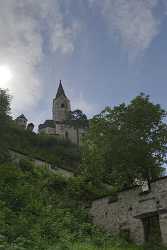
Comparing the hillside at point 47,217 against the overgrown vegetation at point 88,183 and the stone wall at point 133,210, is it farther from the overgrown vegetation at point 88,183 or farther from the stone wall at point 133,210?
the stone wall at point 133,210

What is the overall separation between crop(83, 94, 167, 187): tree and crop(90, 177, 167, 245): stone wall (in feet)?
5.80

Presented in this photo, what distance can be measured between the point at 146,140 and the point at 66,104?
230 ft

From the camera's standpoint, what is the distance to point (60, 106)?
9019 cm

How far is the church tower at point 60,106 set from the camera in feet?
290

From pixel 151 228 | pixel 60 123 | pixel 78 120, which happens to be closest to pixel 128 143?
pixel 151 228

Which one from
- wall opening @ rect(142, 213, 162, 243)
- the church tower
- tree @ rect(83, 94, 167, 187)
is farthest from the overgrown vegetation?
the church tower

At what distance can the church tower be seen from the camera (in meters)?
88.3

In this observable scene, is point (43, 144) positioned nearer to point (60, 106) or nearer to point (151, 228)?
point (60, 106)

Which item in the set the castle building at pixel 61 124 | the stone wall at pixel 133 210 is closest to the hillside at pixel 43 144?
the castle building at pixel 61 124

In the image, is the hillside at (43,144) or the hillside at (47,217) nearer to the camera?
the hillside at (47,217)

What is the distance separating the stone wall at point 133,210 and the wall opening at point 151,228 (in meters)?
0.16

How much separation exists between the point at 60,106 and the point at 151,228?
7267cm

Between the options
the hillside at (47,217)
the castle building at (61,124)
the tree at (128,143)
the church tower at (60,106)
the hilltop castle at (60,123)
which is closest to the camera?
the hillside at (47,217)

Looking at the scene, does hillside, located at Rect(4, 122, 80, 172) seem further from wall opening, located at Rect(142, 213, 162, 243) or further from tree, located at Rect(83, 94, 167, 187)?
wall opening, located at Rect(142, 213, 162, 243)
